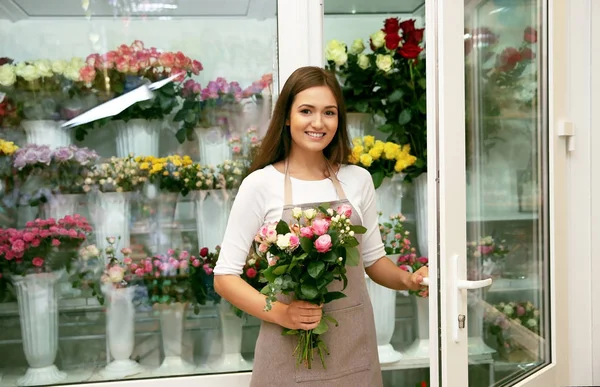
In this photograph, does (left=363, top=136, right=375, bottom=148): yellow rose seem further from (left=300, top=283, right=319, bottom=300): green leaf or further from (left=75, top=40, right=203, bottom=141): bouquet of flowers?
(left=300, top=283, right=319, bottom=300): green leaf

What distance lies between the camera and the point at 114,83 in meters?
2.11

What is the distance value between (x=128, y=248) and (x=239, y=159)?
0.50m

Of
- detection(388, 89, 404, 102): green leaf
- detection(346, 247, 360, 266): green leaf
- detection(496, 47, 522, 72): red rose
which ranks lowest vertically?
detection(346, 247, 360, 266): green leaf

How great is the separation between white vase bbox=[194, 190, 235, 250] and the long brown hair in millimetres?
453

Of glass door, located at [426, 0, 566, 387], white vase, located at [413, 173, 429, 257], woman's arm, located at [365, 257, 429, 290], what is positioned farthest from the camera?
white vase, located at [413, 173, 429, 257]

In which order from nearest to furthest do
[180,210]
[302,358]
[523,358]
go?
[302,358] → [523,358] → [180,210]

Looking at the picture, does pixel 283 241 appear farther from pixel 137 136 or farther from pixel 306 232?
pixel 137 136

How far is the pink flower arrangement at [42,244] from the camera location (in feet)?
6.66

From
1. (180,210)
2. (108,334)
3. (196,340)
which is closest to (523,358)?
(196,340)

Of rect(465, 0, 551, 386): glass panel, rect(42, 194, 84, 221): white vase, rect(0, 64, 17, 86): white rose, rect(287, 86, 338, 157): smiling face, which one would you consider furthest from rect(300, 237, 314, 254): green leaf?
rect(0, 64, 17, 86): white rose

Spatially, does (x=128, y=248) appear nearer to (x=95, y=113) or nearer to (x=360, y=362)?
(x=95, y=113)

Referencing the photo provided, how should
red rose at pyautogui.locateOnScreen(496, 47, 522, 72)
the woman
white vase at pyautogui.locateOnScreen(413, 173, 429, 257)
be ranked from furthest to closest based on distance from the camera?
white vase at pyautogui.locateOnScreen(413, 173, 429, 257)
red rose at pyautogui.locateOnScreen(496, 47, 522, 72)
the woman

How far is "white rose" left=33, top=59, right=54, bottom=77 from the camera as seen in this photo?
2.05m

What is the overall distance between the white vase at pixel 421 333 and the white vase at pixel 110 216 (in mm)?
1111
